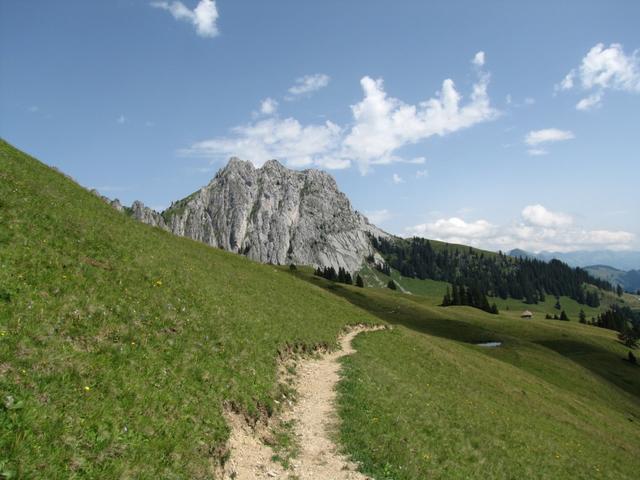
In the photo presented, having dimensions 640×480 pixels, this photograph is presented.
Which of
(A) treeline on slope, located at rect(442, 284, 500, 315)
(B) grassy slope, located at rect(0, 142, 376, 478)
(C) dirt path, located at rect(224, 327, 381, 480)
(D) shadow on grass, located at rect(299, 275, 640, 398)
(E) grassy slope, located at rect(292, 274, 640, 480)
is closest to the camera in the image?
(B) grassy slope, located at rect(0, 142, 376, 478)

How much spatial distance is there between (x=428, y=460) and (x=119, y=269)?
18.7 metres

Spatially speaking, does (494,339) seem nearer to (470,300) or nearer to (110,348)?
(110,348)

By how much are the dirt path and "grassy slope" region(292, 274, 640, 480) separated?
2.73 feet

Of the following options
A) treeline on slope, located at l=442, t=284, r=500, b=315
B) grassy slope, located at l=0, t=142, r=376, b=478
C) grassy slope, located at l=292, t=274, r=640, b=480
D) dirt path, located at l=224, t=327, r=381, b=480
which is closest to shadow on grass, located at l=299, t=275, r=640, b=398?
grassy slope, located at l=292, t=274, r=640, b=480

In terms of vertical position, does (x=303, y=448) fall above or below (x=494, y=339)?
above

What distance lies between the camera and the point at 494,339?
74.8 metres

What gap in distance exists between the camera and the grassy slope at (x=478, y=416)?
1911 centimetres

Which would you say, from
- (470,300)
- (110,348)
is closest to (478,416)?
(110,348)

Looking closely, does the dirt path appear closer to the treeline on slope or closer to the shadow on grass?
Answer: the shadow on grass

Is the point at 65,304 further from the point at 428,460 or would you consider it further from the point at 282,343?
the point at 428,460

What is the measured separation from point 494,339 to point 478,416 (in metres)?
50.9

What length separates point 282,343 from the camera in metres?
27.5

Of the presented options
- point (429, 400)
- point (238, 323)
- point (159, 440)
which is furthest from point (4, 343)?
point (429, 400)

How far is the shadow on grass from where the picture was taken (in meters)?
72.2
